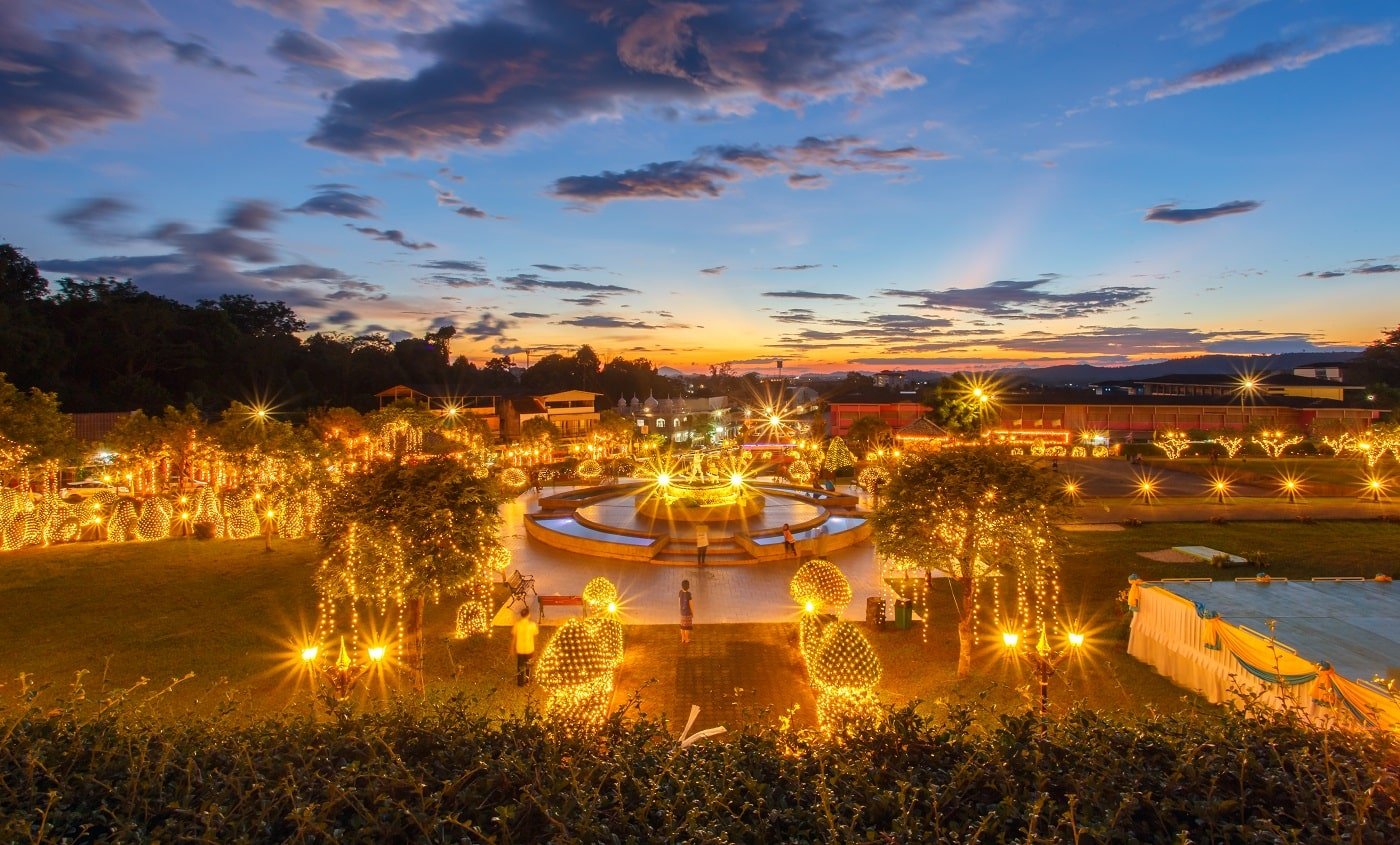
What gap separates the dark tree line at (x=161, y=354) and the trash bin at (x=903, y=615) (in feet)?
104

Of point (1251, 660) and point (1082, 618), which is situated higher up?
point (1251, 660)

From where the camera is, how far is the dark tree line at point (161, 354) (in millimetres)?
34719

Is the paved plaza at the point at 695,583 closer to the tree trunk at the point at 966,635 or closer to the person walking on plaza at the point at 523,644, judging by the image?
the person walking on plaza at the point at 523,644

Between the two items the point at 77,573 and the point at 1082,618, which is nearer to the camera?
the point at 1082,618

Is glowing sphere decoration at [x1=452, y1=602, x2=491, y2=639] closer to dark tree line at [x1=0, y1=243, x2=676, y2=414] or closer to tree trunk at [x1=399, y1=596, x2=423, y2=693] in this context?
tree trunk at [x1=399, y1=596, x2=423, y2=693]

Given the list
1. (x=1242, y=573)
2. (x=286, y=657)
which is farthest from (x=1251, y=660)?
(x=286, y=657)

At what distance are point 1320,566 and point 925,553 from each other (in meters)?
11.5

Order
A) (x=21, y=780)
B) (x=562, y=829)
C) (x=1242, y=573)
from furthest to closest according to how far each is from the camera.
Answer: (x=1242, y=573), (x=21, y=780), (x=562, y=829)

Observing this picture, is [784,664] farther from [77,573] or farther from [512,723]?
[77,573]

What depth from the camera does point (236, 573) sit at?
49.3 feet

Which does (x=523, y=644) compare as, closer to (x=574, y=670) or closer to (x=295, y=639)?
(x=574, y=670)

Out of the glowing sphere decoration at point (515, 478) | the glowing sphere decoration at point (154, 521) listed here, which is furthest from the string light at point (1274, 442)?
the glowing sphere decoration at point (154, 521)

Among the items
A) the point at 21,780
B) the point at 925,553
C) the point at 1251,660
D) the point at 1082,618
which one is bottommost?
the point at 1082,618

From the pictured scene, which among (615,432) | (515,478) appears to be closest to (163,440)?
(515,478)
